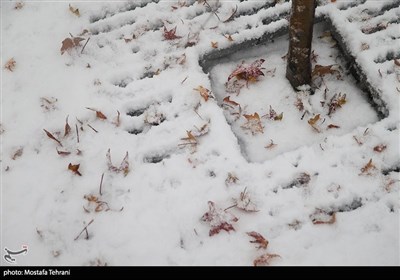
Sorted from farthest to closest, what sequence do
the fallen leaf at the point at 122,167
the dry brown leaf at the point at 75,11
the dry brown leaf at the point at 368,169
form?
1. the dry brown leaf at the point at 75,11
2. the fallen leaf at the point at 122,167
3. the dry brown leaf at the point at 368,169

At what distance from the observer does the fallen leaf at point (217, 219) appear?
197 centimetres

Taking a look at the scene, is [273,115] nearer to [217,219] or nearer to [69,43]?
[217,219]

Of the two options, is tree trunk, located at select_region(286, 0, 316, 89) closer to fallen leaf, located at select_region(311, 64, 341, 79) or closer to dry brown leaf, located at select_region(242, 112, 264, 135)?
fallen leaf, located at select_region(311, 64, 341, 79)

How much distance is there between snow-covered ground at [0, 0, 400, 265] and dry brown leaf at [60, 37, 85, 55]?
0.03 m

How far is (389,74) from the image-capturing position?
7.86 feet

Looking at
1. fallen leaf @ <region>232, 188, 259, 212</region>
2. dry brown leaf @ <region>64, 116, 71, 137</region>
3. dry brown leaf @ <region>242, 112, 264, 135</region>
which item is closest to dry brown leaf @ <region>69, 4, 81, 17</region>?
dry brown leaf @ <region>64, 116, 71, 137</region>

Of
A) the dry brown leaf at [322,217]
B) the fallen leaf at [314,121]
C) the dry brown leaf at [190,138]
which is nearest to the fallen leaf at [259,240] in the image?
the dry brown leaf at [322,217]

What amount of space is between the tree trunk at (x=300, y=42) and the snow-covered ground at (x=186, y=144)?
13cm

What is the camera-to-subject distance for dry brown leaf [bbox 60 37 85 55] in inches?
108

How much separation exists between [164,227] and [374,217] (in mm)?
1138

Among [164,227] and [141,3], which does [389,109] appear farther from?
[141,3]

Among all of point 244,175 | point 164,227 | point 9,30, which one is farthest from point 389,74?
point 9,30

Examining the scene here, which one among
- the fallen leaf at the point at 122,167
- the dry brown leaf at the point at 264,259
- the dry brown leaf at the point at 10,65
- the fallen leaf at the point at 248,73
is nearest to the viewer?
the dry brown leaf at the point at 264,259

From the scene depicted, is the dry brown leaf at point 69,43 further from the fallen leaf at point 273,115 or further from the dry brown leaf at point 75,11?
the fallen leaf at point 273,115
